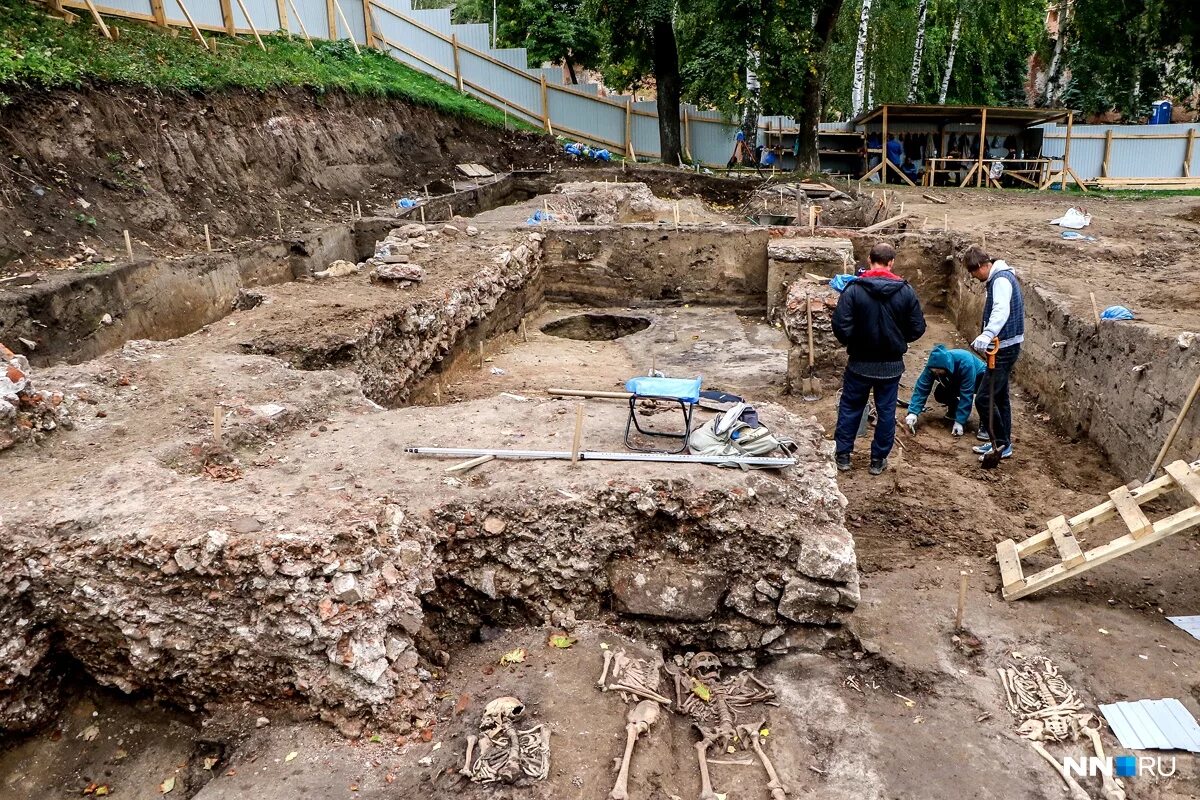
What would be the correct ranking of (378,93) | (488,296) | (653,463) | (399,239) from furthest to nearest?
(378,93) < (399,239) < (488,296) < (653,463)

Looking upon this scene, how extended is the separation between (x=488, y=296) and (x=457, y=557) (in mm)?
5682

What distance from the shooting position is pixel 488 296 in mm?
9219

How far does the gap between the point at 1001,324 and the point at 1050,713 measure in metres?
3.26

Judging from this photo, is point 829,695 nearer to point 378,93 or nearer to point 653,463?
point 653,463

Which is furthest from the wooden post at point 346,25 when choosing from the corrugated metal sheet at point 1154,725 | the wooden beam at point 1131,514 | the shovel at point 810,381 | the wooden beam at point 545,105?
the corrugated metal sheet at point 1154,725

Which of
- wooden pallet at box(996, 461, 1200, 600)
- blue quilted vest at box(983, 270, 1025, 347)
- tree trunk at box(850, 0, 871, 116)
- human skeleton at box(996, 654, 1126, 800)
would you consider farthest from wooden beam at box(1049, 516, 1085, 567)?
tree trunk at box(850, 0, 871, 116)

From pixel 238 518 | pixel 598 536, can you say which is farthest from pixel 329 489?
pixel 598 536

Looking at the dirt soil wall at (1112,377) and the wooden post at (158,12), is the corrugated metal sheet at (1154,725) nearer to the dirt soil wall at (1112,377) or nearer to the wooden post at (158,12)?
the dirt soil wall at (1112,377)

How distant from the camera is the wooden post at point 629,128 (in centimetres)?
2325

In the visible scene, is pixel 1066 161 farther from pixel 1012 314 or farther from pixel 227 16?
pixel 227 16

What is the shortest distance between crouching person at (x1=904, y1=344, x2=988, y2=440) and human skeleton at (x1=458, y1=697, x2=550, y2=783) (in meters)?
4.93

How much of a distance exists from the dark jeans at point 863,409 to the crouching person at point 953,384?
44.2 inches

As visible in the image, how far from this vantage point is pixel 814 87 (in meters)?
17.4

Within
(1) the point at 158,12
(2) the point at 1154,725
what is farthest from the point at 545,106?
(2) the point at 1154,725
